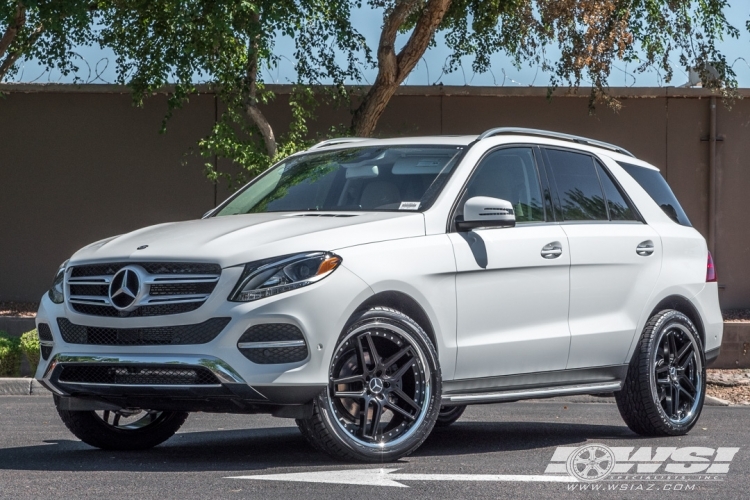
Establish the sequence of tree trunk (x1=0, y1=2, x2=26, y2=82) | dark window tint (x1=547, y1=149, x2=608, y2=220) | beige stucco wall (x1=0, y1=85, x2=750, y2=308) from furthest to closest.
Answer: beige stucco wall (x1=0, y1=85, x2=750, y2=308)
tree trunk (x1=0, y1=2, x2=26, y2=82)
dark window tint (x1=547, y1=149, x2=608, y2=220)

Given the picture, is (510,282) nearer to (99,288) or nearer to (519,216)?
(519,216)

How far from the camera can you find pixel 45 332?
264 inches

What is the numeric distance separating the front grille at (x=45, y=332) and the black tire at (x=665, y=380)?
3.64 m

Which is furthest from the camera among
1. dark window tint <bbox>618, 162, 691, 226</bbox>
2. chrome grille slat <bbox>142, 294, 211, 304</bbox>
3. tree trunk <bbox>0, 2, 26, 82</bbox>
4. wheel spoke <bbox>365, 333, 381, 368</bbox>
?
tree trunk <bbox>0, 2, 26, 82</bbox>

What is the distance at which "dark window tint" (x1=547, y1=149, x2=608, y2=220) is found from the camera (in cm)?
786

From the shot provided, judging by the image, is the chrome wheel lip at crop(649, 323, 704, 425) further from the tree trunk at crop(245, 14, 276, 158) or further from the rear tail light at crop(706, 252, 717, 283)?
the tree trunk at crop(245, 14, 276, 158)

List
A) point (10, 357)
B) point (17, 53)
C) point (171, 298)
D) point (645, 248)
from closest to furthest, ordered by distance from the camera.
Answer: point (171, 298) < point (645, 248) < point (10, 357) < point (17, 53)

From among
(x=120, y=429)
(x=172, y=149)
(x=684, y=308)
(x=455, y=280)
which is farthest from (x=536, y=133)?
(x=172, y=149)

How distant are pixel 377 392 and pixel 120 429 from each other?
188 cm

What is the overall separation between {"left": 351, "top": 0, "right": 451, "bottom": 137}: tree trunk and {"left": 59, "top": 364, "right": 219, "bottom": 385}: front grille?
8.52 m

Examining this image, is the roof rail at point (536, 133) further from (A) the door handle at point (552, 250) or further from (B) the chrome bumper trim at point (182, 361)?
(B) the chrome bumper trim at point (182, 361)

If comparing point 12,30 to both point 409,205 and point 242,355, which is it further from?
point 242,355

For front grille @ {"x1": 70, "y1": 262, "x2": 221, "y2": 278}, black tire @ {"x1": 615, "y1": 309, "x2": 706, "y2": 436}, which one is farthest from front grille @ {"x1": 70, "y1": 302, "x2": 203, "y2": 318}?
black tire @ {"x1": 615, "y1": 309, "x2": 706, "y2": 436}

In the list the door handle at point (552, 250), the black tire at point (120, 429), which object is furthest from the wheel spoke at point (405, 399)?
the black tire at point (120, 429)
